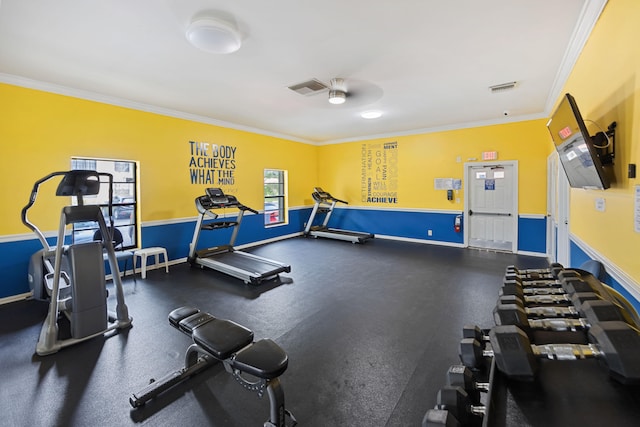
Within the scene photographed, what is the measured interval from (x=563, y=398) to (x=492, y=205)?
6.35m

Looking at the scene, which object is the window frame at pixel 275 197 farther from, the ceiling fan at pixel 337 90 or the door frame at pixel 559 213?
the door frame at pixel 559 213

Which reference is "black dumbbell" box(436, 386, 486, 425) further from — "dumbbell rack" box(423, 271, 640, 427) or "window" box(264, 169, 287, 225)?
"window" box(264, 169, 287, 225)

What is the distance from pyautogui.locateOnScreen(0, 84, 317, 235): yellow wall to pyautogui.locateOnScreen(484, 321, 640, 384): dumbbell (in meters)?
5.36

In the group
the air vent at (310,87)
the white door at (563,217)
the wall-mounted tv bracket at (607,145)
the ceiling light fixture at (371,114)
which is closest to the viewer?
the wall-mounted tv bracket at (607,145)

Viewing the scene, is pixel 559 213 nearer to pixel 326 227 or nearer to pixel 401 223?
pixel 401 223

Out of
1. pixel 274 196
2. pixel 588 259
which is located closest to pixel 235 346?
pixel 588 259

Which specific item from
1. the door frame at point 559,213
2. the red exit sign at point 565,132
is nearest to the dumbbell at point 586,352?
the red exit sign at point 565,132

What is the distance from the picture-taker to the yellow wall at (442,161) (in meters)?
5.78

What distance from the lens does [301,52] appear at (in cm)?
313

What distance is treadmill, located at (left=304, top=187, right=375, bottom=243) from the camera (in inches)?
295

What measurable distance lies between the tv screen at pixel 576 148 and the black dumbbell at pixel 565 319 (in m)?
1.31

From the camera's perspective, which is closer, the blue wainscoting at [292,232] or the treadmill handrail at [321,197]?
the blue wainscoting at [292,232]

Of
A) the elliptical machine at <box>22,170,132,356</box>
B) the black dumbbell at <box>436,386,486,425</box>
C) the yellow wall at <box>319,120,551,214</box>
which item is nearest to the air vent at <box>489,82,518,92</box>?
the yellow wall at <box>319,120,551,214</box>

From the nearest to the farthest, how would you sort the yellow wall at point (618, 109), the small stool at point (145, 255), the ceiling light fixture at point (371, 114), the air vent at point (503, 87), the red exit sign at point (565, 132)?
the yellow wall at point (618, 109)
the red exit sign at point (565, 132)
the air vent at point (503, 87)
the small stool at point (145, 255)
the ceiling light fixture at point (371, 114)
